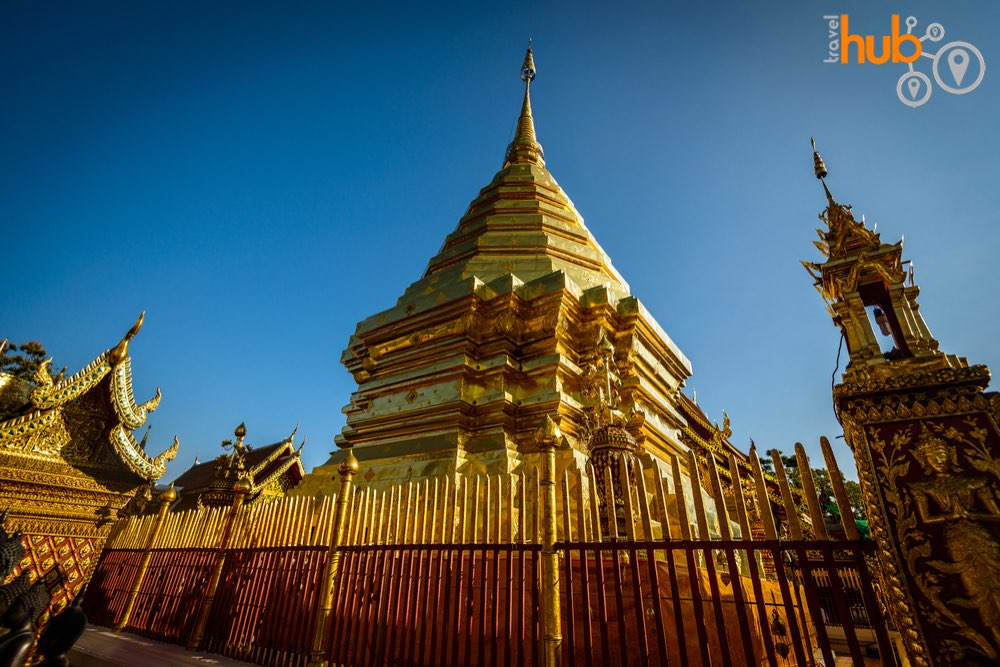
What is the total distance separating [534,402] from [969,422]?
457 cm

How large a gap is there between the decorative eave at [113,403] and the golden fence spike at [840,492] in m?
6.39

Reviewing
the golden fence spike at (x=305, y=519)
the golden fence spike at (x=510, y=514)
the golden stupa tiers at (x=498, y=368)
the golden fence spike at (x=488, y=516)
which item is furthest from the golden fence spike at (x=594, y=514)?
the golden fence spike at (x=305, y=519)

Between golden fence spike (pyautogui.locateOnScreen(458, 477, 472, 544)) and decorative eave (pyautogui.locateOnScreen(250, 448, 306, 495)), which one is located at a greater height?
decorative eave (pyautogui.locateOnScreen(250, 448, 306, 495))

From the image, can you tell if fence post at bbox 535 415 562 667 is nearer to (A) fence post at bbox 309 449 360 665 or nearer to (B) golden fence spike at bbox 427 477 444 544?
(B) golden fence spike at bbox 427 477 444 544

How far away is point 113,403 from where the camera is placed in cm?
547

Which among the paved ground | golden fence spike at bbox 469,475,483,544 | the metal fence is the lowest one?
the paved ground

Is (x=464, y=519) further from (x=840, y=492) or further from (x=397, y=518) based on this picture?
(x=840, y=492)

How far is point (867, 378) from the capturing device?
7.59 ft

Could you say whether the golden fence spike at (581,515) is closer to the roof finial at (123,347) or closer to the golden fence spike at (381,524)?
the golden fence spike at (381,524)

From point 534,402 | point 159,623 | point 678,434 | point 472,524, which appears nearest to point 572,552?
point 472,524

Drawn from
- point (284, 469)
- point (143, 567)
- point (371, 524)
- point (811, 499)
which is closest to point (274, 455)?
point (284, 469)

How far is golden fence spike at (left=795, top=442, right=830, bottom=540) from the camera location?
2125 mm

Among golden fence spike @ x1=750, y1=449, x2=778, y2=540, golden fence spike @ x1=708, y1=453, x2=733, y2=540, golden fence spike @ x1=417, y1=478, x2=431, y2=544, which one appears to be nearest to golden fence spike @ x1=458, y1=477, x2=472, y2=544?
golden fence spike @ x1=417, y1=478, x2=431, y2=544

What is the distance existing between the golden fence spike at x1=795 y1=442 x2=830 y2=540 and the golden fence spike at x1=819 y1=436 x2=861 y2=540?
0.08 metres
